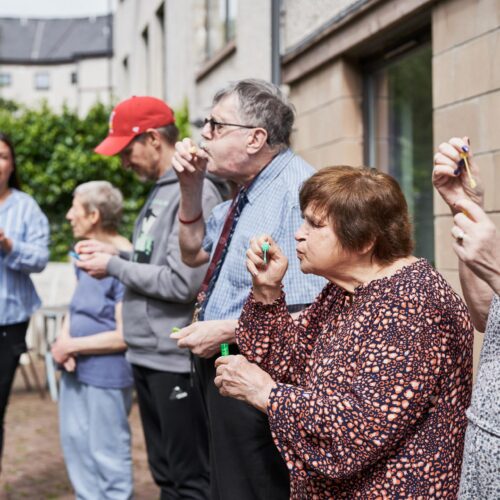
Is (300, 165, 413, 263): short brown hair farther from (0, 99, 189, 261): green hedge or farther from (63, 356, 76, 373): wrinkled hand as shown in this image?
(0, 99, 189, 261): green hedge

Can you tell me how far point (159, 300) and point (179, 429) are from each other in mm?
578

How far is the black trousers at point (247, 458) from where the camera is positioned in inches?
115

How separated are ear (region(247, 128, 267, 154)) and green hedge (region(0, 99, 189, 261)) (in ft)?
35.1

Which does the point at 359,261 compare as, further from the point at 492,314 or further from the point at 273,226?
the point at 273,226

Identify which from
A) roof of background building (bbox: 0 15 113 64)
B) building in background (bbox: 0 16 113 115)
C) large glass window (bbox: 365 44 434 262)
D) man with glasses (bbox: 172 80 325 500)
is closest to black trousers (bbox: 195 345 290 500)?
man with glasses (bbox: 172 80 325 500)

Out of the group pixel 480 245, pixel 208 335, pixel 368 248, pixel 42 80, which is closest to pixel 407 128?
pixel 208 335

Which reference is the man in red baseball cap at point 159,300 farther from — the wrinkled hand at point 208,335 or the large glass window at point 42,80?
the large glass window at point 42,80

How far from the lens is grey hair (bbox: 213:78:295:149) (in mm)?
3080

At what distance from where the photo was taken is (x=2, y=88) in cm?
6125

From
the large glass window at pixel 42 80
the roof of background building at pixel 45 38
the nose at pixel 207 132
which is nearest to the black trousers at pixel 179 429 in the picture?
the nose at pixel 207 132

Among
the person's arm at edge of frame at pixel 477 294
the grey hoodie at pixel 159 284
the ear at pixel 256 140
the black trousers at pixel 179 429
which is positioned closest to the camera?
the person's arm at edge of frame at pixel 477 294

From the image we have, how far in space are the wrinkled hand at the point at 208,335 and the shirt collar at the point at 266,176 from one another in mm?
461

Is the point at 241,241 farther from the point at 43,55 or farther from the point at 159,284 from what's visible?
the point at 43,55

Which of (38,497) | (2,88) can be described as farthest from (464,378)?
(2,88)
